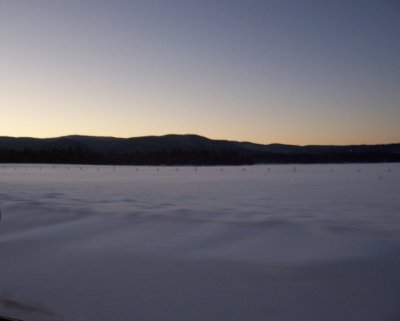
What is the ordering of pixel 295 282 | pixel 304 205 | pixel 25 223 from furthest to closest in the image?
pixel 304 205 → pixel 25 223 → pixel 295 282

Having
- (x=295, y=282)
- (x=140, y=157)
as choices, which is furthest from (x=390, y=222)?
(x=140, y=157)

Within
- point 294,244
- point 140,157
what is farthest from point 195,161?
point 294,244

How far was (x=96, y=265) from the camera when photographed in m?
4.98

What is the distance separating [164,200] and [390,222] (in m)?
6.55

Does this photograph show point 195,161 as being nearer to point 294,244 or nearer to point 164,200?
point 164,200

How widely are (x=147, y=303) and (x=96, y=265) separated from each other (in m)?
1.45

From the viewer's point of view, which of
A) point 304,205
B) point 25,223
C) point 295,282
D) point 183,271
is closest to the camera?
point 295,282

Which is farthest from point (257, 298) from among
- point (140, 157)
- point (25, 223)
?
point (140, 157)

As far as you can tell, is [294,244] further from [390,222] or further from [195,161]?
[195,161]

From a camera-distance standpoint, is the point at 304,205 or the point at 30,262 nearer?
the point at 30,262

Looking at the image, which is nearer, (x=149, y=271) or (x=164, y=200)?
(x=149, y=271)

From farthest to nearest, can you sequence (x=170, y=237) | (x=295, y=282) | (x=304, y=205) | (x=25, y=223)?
(x=304, y=205), (x=25, y=223), (x=170, y=237), (x=295, y=282)

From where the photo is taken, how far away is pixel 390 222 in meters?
7.60

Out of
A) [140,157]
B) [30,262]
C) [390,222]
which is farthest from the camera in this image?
[140,157]
